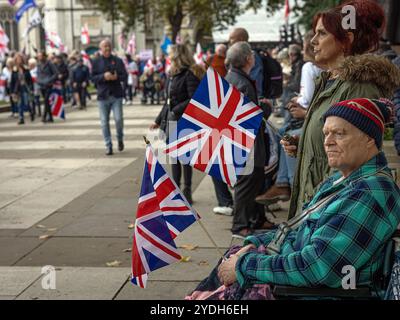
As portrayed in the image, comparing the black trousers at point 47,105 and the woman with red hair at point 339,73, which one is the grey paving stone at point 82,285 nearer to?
the woman with red hair at point 339,73

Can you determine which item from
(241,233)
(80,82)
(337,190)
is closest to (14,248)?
(241,233)

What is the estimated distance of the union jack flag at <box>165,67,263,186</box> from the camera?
4117mm

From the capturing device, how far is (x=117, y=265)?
234 inches

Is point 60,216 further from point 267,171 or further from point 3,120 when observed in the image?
point 3,120

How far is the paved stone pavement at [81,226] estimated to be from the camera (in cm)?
539

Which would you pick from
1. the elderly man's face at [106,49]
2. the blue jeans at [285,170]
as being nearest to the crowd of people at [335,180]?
the blue jeans at [285,170]

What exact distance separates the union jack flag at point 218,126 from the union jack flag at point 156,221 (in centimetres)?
37

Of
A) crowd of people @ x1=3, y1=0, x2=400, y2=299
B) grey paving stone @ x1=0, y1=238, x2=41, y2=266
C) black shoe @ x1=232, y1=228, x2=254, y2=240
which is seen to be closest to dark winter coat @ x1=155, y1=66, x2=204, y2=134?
black shoe @ x1=232, y1=228, x2=254, y2=240

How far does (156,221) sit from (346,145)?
1116 mm

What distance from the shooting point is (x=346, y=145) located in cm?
305

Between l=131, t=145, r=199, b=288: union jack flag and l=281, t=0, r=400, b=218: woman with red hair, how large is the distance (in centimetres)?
68

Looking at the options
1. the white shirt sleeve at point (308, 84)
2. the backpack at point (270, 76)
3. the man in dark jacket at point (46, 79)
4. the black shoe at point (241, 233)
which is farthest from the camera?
the man in dark jacket at point (46, 79)

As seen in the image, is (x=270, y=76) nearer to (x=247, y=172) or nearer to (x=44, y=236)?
(x=247, y=172)

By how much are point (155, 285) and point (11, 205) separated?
381 cm
